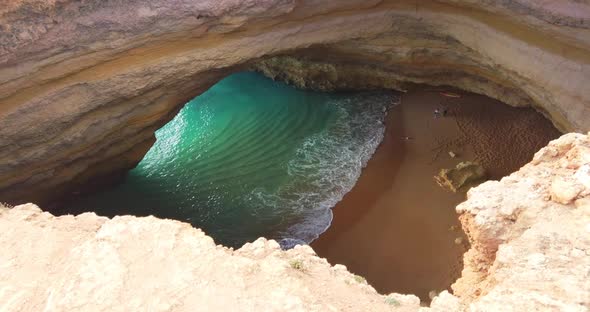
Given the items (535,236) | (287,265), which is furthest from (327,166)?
(535,236)

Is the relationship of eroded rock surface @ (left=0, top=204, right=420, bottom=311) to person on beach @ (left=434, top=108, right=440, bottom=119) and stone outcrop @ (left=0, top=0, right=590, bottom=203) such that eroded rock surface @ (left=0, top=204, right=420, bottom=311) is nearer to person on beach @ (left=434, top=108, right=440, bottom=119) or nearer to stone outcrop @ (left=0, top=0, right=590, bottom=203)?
stone outcrop @ (left=0, top=0, right=590, bottom=203)

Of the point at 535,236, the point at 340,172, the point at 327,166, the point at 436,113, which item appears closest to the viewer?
the point at 535,236

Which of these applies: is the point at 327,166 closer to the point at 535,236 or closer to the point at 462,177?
the point at 462,177

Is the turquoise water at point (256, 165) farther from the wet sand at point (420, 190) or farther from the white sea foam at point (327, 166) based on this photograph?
the wet sand at point (420, 190)

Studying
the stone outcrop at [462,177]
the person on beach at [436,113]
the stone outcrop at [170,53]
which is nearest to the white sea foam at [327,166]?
the person on beach at [436,113]

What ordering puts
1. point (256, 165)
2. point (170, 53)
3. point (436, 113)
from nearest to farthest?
point (170, 53)
point (256, 165)
point (436, 113)

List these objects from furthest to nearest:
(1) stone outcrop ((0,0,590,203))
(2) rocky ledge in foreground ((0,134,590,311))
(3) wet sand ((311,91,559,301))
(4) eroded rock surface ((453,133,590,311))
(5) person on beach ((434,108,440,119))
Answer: (5) person on beach ((434,108,440,119))
(3) wet sand ((311,91,559,301))
(1) stone outcrop ((0,0,590,203))
(2) rocky ledge in foreground ((0,134,590,311))
(4) eroded rock surface ((453,133,590,311))

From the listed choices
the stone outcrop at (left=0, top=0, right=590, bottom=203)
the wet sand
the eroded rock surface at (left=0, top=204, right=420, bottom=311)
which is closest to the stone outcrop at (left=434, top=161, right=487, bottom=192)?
the wet sand
